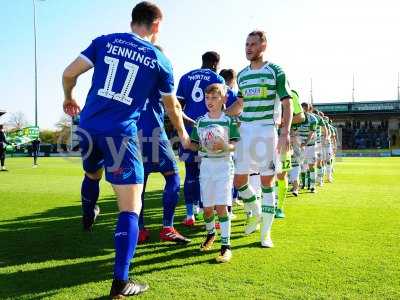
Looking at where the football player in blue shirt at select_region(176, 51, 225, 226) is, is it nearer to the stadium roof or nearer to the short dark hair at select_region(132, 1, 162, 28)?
the short dark hair at select_region(132, 1, 162, 28)

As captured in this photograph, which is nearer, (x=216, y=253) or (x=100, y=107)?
(x=100, y=107)

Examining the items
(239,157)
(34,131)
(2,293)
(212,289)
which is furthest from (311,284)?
(34,131)

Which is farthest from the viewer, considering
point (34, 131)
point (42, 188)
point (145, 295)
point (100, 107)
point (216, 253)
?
point (34, 131)

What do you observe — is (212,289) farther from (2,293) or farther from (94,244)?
(94,244)

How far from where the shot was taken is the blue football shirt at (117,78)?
3.57m

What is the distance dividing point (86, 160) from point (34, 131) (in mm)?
44226

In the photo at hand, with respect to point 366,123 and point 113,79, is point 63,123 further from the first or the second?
point 113,79

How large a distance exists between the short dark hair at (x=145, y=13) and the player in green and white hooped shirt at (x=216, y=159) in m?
1.30

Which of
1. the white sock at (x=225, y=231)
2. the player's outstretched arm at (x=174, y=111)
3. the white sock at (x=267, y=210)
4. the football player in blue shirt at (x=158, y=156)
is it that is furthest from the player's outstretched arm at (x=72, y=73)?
the white sock at (x=267, y=210)

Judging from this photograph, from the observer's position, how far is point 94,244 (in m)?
5.21

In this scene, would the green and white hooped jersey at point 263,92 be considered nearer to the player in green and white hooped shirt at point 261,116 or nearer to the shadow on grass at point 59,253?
the player in green and white hooped shirt at point 261,116

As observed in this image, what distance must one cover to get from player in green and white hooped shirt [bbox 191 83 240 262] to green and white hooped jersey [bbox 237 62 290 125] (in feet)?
1.48

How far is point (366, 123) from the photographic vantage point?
173 ft

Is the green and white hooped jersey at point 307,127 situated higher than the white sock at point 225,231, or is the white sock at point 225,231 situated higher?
the green and white hooped jersey at point 307,127
